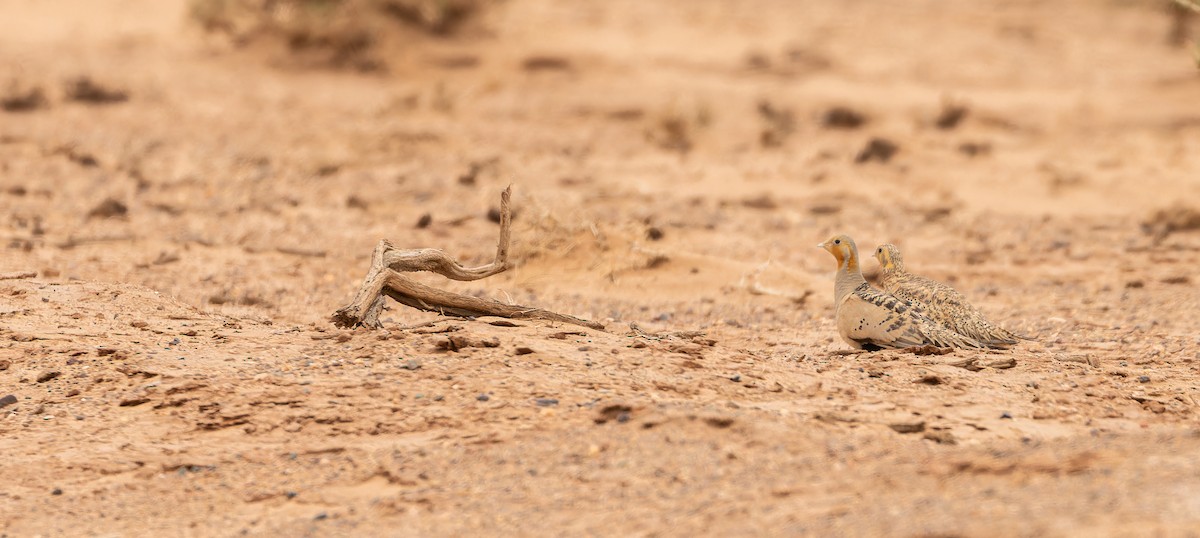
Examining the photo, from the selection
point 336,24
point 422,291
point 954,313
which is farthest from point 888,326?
point 336,24

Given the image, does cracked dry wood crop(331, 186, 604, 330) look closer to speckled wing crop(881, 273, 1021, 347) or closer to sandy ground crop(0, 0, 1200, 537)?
sandy ground crop(0, 0, 1200, 537)

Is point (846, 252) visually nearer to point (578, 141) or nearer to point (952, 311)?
point (952, 311)

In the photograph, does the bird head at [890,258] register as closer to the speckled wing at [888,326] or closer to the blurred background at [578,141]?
the speckled wing at [888,326]

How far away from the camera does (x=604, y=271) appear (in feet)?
24.3

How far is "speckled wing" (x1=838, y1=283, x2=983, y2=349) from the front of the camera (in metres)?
5.34

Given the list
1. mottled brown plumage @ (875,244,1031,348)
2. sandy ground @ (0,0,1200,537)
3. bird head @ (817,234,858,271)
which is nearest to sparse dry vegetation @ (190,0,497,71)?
sandy ground @ (0,0,1200,537)

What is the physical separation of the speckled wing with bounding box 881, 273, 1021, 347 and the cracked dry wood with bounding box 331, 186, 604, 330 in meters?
1.38

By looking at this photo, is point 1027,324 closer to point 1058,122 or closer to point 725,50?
point 1058,122

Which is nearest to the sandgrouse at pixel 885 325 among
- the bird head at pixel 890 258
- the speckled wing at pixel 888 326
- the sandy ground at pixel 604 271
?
the speckled wing at pixel 888 326

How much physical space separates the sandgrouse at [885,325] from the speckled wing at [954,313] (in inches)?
2.7

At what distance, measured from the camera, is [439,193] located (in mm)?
9125

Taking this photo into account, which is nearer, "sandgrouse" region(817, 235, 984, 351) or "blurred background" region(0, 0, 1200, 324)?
"sandgrouse" region(817, 235, 984, 351)

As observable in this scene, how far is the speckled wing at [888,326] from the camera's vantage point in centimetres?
534

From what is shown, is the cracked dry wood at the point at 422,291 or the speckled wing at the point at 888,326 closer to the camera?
the cracked dry wood at the point at 422,291
